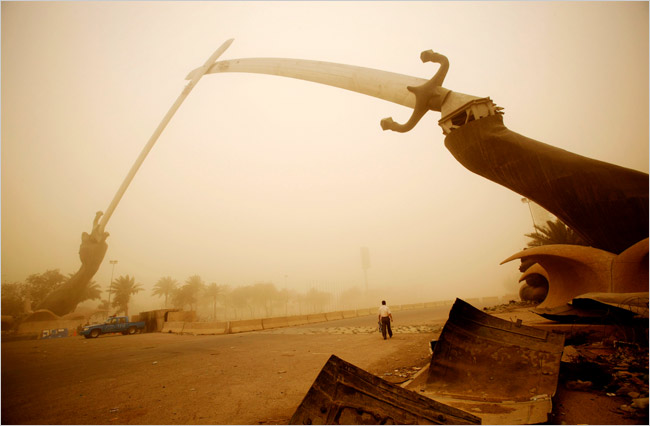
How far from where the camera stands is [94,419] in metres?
3.93

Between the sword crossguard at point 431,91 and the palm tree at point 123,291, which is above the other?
the sword crossguard at point 431,91

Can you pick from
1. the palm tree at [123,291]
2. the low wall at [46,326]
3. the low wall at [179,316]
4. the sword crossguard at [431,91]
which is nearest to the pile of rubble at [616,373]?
the sword crossguard at [431,91]

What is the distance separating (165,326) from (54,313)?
16.6m

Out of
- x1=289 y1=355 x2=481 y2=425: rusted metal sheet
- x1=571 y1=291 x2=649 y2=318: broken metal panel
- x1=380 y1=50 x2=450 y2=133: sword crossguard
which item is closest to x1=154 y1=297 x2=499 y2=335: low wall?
x1=380 y1=50 x2=450 y2=133: sword crossguard

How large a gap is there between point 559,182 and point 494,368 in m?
4.79

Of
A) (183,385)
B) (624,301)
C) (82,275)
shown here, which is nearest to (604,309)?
(624,301)

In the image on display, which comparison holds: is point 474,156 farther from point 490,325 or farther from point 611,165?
point 490,325

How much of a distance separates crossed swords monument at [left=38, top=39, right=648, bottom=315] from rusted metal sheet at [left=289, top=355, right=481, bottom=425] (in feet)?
20.1

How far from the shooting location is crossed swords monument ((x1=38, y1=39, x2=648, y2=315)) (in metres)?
6.06

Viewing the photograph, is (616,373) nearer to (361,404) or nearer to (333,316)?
(361,404)

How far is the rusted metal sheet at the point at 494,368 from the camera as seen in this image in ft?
10.4

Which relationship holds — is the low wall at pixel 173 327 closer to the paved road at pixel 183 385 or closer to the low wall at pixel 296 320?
the low wall at pixel 296 320

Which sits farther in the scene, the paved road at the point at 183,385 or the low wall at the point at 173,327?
the low wall at the point at 173,327

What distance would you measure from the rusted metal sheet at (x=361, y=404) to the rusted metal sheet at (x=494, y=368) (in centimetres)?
84
